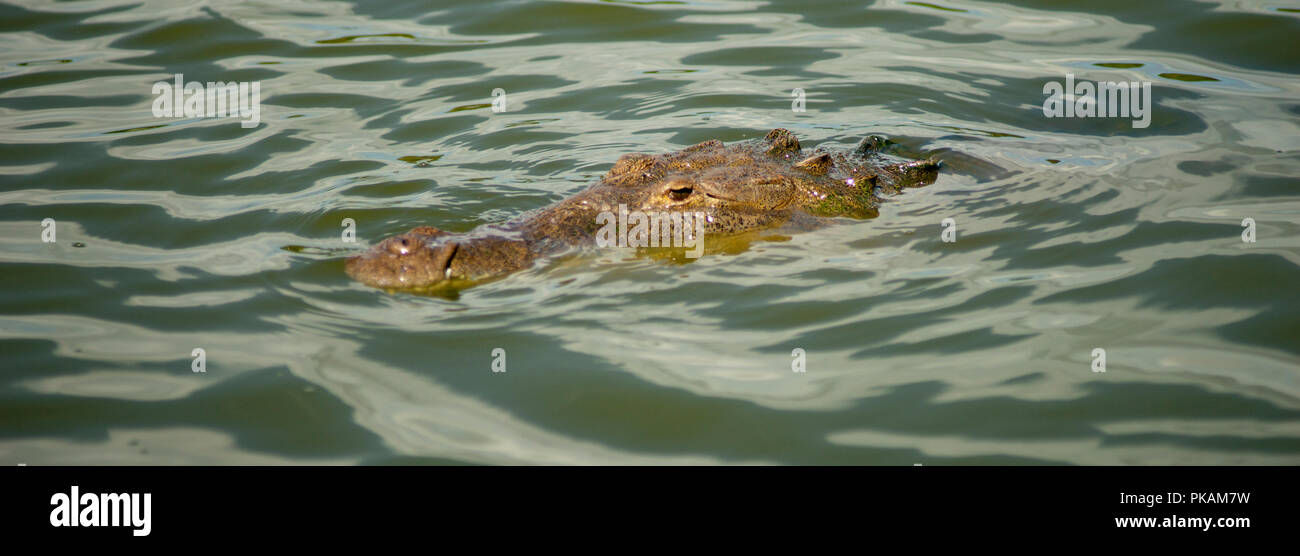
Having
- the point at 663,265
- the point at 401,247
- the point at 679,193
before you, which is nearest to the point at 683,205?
the point at 679,193

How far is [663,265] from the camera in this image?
6.08m

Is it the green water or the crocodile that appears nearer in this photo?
the green water

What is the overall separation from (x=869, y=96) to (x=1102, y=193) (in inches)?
119

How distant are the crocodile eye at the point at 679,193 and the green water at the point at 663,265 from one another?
607mm

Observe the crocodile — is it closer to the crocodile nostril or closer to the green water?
the crocodile nostril

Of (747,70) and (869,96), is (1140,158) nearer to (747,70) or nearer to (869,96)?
(869,96)

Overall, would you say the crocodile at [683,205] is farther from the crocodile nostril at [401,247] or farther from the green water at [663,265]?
the green water at [663,265]

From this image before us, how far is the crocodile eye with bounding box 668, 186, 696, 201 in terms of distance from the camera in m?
6.43

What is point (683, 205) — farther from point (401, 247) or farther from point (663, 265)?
point (401, 247)

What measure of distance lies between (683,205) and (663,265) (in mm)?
576
